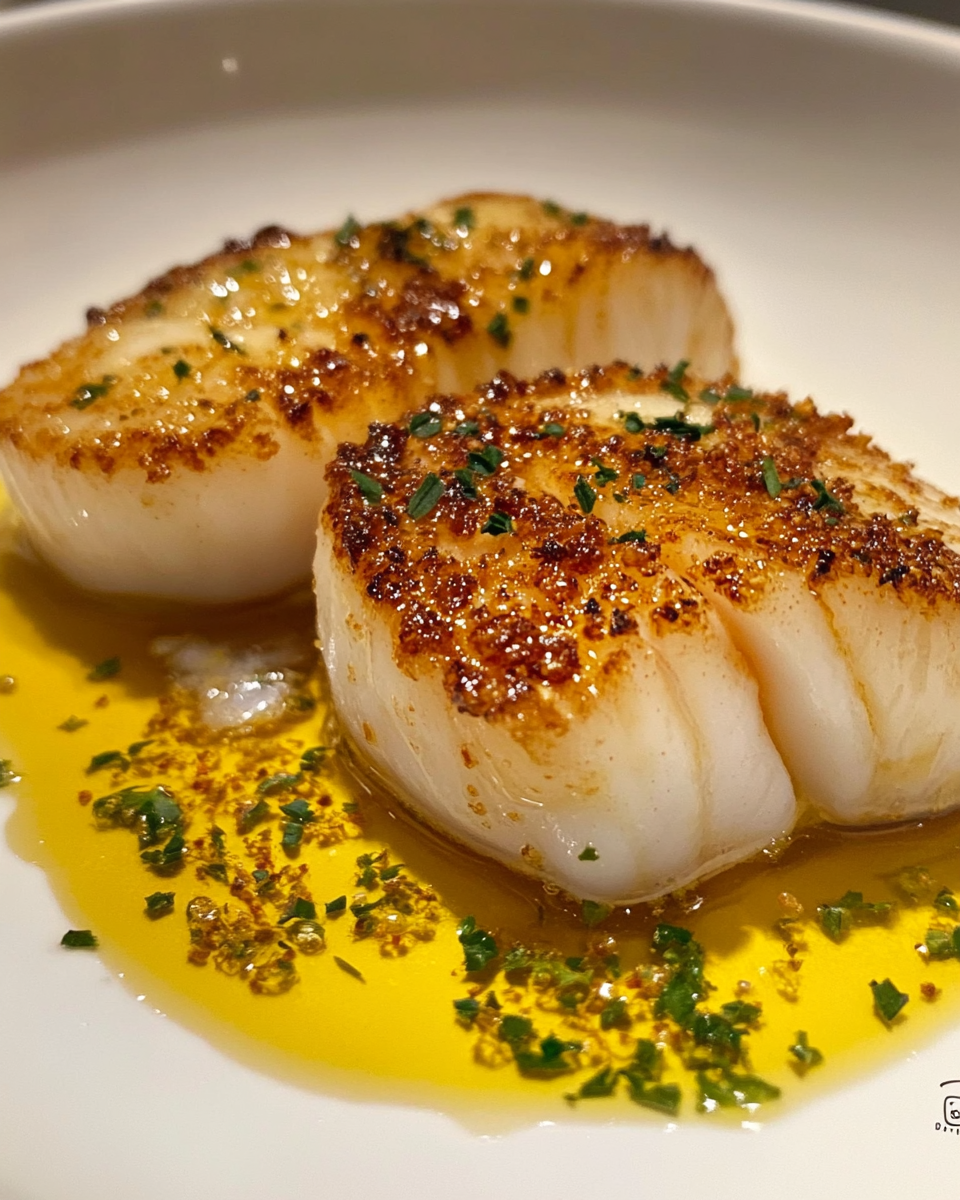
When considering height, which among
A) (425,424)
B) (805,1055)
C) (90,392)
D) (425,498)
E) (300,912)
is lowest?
(805,1055)

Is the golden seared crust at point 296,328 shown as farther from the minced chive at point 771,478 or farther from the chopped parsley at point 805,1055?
the chopped parsley at point 805,1055

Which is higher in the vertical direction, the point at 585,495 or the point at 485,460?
the point at 485,460

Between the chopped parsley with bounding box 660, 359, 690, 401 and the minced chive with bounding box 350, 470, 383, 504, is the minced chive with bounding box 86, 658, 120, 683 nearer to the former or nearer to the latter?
the minced chive with bounding box 350, 470, 383, 504

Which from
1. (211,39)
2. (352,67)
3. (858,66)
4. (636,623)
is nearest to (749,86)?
(858,66)

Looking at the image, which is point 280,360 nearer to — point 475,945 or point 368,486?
point 368,486

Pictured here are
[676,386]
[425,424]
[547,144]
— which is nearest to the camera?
[425,424]

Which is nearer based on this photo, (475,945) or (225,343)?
(475,945)

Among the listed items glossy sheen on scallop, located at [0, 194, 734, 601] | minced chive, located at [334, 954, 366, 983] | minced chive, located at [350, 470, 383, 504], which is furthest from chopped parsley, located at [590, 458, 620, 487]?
minced chive, located at [334, 954, 366, 983]

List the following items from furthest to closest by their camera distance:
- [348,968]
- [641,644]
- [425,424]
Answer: [425,424]
[348,968]
[641,644]

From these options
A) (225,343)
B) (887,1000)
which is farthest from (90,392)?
(887,1000)
